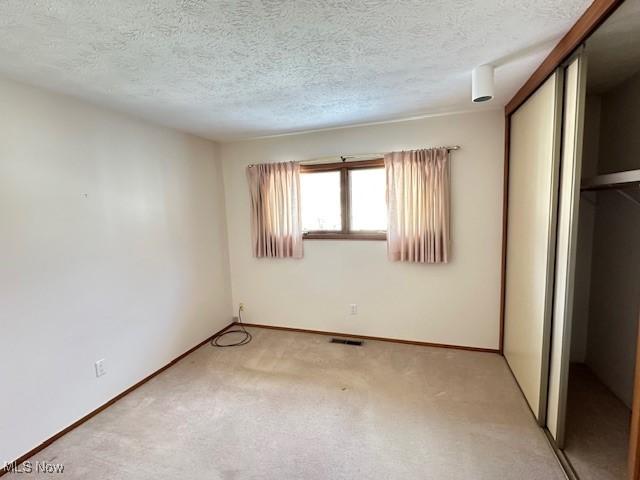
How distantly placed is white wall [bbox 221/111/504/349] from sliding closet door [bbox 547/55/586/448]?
44.8 inches

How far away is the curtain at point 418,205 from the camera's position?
286 centimetres

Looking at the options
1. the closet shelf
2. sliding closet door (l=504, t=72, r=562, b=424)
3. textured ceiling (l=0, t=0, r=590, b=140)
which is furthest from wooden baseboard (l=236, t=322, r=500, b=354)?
textured ceiling (l=0, t=0, r=590, b=140)

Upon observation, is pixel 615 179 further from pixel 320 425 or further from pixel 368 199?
pixel 320 425

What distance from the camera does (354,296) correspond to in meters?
3.36

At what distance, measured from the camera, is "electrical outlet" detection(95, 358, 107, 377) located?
2.27 meters

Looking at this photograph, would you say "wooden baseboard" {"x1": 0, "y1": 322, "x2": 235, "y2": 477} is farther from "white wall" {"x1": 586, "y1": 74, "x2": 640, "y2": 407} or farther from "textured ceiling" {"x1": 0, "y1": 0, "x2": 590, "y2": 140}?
"white wall" {"x1": 586, "y1": 74, "x2": 640, "y2": 407}

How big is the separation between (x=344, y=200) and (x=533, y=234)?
1.76m

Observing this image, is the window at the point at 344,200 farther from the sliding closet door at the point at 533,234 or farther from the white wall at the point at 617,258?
the white wall at the point at 617,258

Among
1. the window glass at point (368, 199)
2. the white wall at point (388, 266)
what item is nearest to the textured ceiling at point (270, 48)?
the white wall at point (388, 266)

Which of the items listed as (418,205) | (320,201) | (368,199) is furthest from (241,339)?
(418,205)

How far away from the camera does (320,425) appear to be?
2047mm

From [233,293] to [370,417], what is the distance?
2.38 metres

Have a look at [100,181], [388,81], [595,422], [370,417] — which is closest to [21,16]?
[100,181]

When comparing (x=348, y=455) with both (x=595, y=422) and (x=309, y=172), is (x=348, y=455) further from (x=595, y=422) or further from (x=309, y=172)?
(x=309, y=172)
